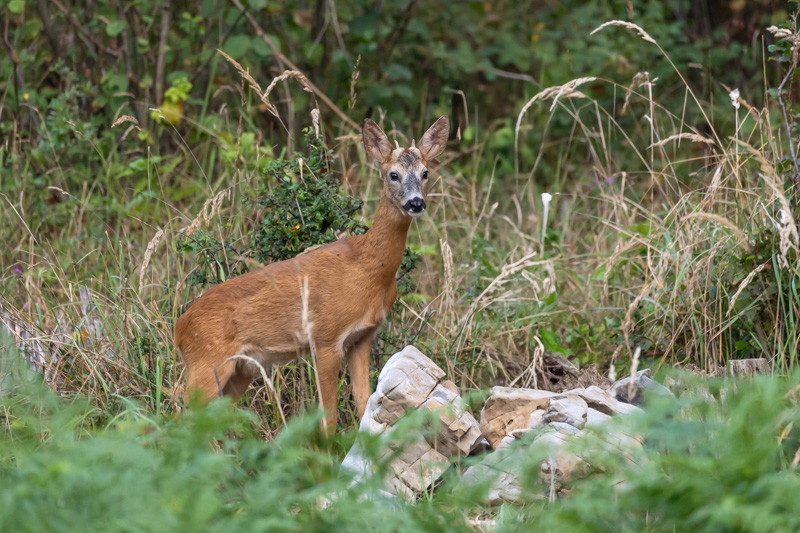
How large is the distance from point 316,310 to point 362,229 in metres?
0.75

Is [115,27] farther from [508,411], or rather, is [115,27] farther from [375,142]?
[508,411]

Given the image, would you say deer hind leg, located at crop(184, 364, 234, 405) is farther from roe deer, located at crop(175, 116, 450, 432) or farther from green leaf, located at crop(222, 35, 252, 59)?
green leaf, located at crop(222, 35, 252, 59)

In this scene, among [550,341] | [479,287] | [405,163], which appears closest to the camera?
[405,163]

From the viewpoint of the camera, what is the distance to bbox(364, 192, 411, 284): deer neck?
4504mm

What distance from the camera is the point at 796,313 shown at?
4.54m

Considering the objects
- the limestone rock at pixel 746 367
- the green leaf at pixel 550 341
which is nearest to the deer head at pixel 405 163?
the green leaf at pixel 550 341

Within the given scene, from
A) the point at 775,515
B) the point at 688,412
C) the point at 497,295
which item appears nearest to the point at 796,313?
the point at 688,412

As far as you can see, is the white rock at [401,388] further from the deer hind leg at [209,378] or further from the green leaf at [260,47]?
the green leaf at [260,47]

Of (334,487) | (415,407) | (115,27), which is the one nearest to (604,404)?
(415,407)

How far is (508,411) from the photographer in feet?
13.4

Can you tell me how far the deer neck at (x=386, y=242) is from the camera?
4.50 metres

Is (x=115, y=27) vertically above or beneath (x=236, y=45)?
above

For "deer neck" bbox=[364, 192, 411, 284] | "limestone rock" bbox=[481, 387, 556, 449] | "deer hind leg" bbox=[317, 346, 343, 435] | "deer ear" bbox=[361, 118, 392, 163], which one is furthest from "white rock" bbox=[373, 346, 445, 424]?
"deer ear" bbox=[361, 118, 392, 163]

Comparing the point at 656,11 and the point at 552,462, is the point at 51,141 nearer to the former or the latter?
the point at 552,462
